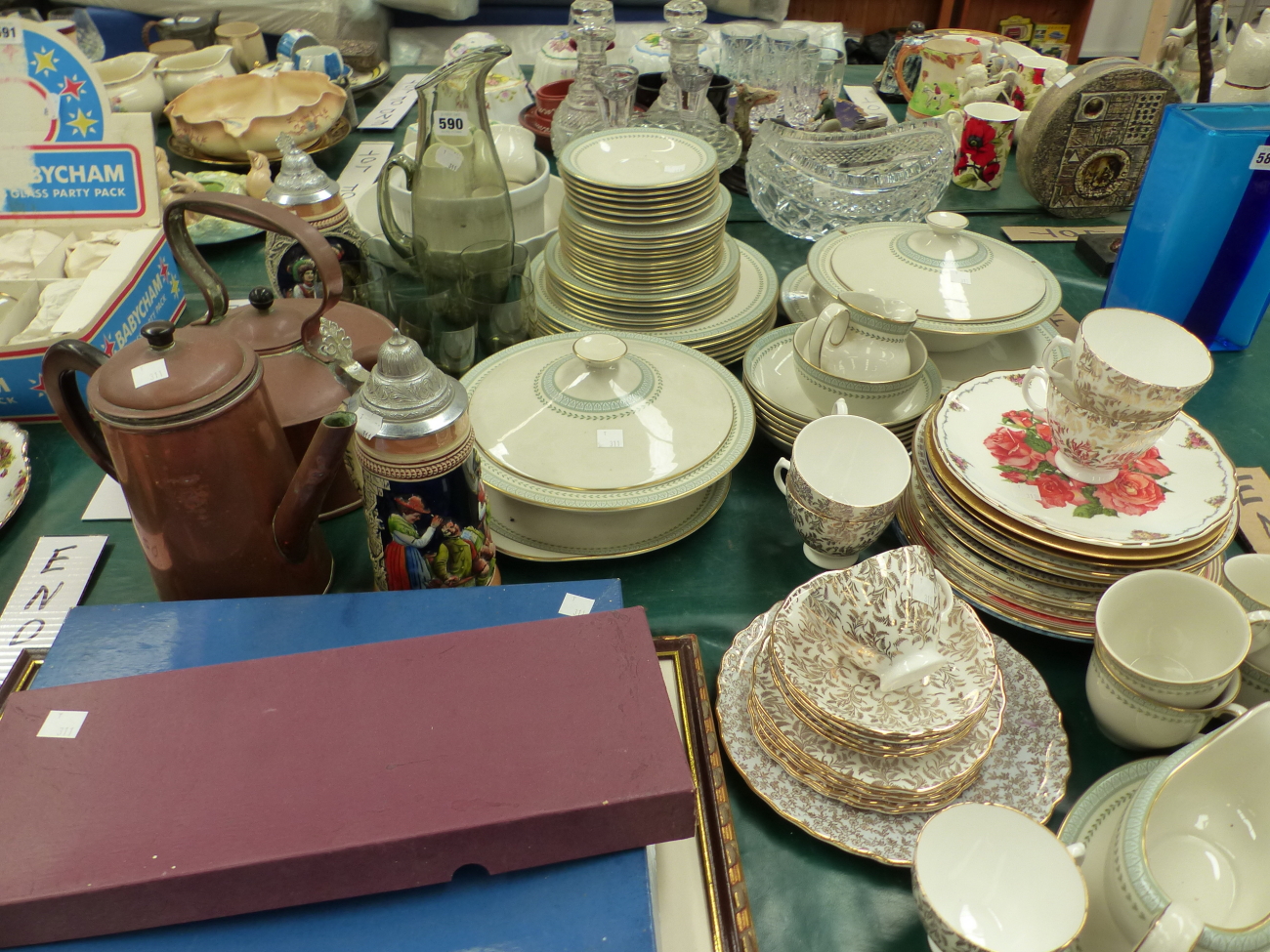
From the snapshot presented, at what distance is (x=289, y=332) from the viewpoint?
2.72 feet

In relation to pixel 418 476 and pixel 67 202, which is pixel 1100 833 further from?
pixel 67 202

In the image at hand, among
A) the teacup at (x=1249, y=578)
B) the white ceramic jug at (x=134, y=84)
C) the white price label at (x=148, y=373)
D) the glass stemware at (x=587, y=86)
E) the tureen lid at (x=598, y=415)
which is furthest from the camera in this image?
the white ceramic jug at (x=134, y=84)

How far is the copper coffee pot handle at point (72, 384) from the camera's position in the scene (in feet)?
2.28

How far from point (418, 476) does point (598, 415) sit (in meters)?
0.26

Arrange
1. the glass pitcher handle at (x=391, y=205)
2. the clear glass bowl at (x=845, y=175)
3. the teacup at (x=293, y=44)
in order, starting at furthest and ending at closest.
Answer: the teacup at (x=293, y=44) < the clear glass bowl at (x=845, y=175) < the glass pitcher handle at (x=391, y=205)

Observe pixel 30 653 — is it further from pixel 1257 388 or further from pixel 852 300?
pixel 1257 388

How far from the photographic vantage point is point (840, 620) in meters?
0.71

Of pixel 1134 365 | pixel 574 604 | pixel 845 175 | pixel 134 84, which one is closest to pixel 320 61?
pixel 134 84

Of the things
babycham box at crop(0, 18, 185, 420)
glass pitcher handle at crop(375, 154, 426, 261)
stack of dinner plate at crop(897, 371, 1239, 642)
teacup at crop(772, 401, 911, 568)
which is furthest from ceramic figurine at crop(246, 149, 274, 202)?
stack of dinner plate at crop(897, 371, 1239, 642)

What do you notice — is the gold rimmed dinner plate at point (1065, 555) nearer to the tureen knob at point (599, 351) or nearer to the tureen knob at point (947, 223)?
the tureen knob at point (599, 351)

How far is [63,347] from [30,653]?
0.93 feet

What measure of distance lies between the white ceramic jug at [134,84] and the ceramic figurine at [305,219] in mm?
1015

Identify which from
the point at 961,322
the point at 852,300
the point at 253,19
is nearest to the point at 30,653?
the point at 852,300

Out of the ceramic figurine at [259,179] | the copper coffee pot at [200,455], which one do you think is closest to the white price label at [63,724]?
the copper coffee pot at [200,455]
